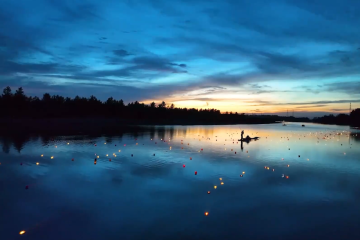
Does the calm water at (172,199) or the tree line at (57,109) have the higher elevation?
the tree line at (57,109)

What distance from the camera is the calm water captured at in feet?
29.7

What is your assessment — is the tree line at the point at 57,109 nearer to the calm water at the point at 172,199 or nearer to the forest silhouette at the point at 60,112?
the forest silhouette at the point at 60,112

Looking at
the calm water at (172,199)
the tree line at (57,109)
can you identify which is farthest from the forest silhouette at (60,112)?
the calm water at (172,199)

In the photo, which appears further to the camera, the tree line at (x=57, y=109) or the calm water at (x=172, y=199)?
the tree line at (x=57, y=109)

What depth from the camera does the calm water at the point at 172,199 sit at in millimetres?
9039

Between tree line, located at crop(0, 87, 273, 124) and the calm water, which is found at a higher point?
tree line, located at crop(0, 87, 273, 124)

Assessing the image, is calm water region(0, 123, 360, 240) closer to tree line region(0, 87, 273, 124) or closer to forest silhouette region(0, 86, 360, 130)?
forest silhouette region(0, 86, 360, 130)

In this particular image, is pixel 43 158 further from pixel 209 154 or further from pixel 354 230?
pixel 354 230

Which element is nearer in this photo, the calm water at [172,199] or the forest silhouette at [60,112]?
the calm water at [172,199]

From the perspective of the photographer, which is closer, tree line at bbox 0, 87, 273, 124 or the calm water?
the calm water

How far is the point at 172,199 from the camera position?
12.0 m

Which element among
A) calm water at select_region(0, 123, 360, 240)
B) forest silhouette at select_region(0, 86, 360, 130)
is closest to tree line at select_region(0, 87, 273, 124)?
forest silhouette at select_region(0, 86, 360, 130)

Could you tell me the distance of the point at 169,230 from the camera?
8.98m

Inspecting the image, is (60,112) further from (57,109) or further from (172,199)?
(172,199)
